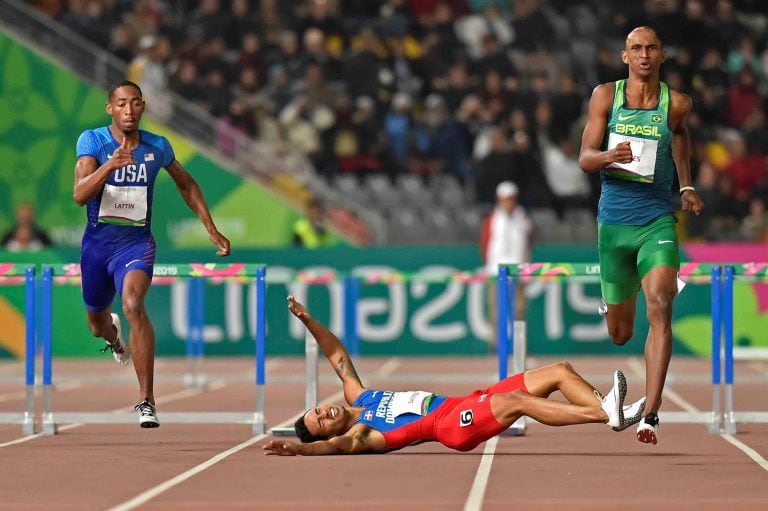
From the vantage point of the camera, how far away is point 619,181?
927 cm

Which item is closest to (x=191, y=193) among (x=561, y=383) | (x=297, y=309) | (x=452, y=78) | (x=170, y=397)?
(x=297, y=309)

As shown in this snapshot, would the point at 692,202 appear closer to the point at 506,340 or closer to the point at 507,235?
the point at 506,340

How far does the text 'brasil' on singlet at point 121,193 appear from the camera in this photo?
384 inches

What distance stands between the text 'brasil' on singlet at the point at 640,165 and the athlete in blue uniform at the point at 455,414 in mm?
1134

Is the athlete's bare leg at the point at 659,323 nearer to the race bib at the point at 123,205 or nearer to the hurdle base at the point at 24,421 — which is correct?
the race bib at the point at 123,205

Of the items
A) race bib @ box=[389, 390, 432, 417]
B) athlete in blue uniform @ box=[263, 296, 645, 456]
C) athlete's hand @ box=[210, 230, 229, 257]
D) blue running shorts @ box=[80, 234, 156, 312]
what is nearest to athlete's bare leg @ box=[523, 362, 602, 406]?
athlete in blue uniform @ box=[263, 296, 645, 456]

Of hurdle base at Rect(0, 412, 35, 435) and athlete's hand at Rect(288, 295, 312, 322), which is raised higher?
athlete's hand at Rect(288, 295, 312, 322)

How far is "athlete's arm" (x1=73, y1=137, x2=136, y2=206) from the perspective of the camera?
9312 mm

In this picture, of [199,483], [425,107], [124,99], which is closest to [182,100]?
[425,107]

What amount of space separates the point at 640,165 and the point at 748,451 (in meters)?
1.71

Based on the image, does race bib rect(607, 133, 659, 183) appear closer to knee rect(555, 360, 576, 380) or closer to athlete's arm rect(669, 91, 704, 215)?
athlete's arm rect(669, 91, 704, 215)

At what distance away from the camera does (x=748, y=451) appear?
9219 millimetres

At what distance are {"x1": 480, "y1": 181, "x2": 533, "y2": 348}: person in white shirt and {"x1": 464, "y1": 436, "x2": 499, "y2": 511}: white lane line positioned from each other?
355 inches

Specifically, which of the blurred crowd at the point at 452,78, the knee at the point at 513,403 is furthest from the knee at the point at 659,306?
the blurred crowd at the point at 452,78
